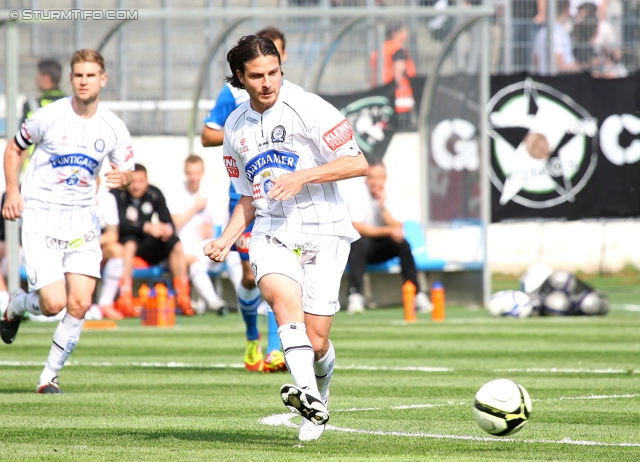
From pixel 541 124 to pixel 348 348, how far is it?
8.32m

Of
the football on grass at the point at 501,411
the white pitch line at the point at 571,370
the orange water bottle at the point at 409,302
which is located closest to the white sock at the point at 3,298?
the orange water bottle at the point at 409,302

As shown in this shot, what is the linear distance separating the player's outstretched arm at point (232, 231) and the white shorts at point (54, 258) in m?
2.24

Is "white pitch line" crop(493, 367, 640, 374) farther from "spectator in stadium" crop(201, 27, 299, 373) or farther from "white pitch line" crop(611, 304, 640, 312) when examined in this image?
"white pitch line" crop(611, 304, 640, 312)

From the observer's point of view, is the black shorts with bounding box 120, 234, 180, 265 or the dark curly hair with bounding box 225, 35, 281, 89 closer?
the dark curly hair with bounding box 225, 35, 281, 89

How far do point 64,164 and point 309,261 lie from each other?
2.82m

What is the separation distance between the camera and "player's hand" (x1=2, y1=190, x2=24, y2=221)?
7730 millimetres

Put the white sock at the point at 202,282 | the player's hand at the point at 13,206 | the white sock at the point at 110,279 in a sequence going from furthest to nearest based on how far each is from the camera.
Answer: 1. the white sock at the point at 202,282
2. the white sock at the point at 110,279
3. the player's hand at the point at 13,206

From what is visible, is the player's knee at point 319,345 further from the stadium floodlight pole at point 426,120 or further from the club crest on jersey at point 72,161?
the stadium floodlight pole at point 426,120

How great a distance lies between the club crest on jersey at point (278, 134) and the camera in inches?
228

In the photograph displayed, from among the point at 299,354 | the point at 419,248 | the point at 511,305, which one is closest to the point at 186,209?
the point at 419,248

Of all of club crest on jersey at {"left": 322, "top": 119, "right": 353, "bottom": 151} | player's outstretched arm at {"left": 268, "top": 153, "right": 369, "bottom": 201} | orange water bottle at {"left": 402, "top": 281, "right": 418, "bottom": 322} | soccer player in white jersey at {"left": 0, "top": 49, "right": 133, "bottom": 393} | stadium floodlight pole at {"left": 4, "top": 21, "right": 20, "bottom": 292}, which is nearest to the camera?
player's outstretched arm at {"left": 268, "top": 153, "right": 369, "bottom": 201}

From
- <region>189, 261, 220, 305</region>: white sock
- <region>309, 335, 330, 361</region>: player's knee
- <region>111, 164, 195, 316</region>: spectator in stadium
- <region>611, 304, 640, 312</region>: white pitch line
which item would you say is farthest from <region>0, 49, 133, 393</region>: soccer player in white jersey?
<region>611, 304, 640, 312</region>: white pitch line

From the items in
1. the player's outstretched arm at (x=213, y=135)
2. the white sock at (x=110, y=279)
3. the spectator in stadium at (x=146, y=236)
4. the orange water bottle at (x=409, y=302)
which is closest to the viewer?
the player's outstretched arm at (x=213, y=135)

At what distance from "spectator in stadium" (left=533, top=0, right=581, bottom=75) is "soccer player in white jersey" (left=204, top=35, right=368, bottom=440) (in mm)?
12936
